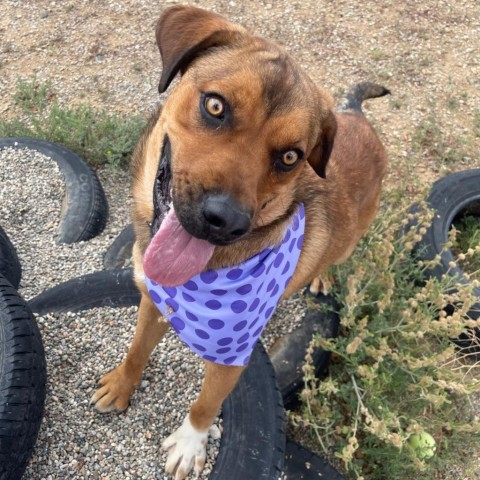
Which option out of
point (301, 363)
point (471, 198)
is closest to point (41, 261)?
point (301, 363)

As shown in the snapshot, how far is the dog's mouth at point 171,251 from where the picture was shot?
7.71 ft

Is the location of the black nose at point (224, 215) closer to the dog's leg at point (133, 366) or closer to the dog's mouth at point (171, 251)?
the dog's mouth at point (171, 251)

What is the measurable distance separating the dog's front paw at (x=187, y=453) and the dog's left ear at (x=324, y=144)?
65.6 inches

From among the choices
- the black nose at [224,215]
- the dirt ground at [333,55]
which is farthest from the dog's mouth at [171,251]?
the dirt ground at [333,55]

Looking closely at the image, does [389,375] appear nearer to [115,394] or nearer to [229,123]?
[115,394]

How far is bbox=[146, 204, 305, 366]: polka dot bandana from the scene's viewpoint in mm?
2553

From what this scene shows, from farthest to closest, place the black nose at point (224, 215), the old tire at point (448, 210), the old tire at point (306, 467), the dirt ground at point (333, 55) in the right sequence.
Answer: the dirt ground at point (333, 55), the old tire at point (448, 210), the old tire at point (306, 467), the black nose at point (224, 215)

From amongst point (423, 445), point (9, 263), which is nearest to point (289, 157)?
point (423, 445)

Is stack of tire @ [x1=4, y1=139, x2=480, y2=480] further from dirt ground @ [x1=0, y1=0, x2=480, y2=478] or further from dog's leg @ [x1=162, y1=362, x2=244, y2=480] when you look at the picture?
dirt ground @ [x1=0, y1=0, x2=480, y2=478]

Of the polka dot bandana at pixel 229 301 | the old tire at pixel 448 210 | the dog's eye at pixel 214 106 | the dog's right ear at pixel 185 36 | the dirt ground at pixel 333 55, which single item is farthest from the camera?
the dirt ground at pixel 333 55

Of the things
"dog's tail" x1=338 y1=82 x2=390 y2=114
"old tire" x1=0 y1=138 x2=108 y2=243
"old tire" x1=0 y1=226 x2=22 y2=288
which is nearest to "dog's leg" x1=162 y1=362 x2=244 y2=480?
"old tire" x1=0 y1=226 x2=22 y2=288

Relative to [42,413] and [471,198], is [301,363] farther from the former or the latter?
[471,198]

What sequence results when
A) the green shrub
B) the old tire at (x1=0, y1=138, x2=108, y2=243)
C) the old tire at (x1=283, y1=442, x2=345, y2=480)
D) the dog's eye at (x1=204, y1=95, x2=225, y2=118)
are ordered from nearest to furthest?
the dog's eye at (x1=204, y1=95, x2=225, y2=118) → the old tire at (x1=283, y1=442, x2=345, y2=480) → the old tire at (x1=0, y1=138, x2=108, y2=243) → the green shrub

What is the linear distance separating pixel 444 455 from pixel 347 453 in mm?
1355
